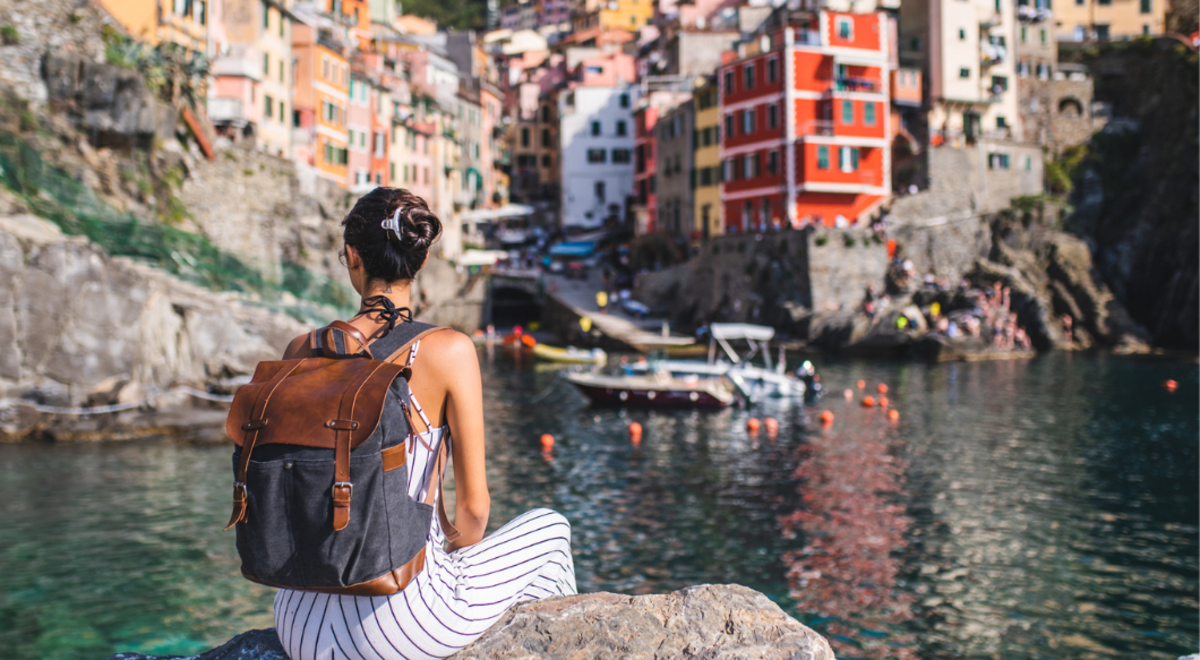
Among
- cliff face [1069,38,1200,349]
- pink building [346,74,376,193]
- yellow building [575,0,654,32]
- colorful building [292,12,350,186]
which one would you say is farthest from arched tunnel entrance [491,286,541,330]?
yellow building [575,0,654,32]

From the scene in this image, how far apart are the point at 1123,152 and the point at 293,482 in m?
74.0

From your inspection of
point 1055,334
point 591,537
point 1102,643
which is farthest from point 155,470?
point 1055,334

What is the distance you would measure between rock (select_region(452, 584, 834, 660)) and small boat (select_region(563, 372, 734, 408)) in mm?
28211

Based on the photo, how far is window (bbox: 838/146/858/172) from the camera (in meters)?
57.1

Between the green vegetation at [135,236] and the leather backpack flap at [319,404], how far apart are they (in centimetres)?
2406

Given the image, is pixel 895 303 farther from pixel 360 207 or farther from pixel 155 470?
pixel 360 207

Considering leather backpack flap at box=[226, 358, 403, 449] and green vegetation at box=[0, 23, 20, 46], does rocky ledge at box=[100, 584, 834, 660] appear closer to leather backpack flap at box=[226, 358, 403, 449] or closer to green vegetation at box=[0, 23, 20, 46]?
leather backpack flap at box=[226, 358, 403, 449]

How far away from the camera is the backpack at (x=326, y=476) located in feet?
10.2

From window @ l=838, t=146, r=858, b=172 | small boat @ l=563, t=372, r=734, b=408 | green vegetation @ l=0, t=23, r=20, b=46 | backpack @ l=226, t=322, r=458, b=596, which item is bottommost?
small boat @ l=563, t=372, r=734, b=408

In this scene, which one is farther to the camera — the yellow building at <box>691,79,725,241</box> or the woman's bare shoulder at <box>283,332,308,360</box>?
the yellow building at <box>691,79,725,241</box>

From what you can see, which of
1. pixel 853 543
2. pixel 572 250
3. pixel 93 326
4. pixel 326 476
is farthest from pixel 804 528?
pixel 572 250

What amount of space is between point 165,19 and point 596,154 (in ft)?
153

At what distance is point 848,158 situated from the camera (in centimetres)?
5725

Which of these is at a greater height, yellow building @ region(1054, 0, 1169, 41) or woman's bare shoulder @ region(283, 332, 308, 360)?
yellow building @ region(1054, 0, 1169, 41)
